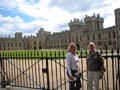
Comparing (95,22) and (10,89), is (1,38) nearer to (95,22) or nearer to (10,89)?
(95,22)

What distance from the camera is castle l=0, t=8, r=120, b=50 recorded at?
106 m

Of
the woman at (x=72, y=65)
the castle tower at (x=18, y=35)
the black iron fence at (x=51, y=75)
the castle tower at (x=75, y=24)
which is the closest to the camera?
the woman at (x=72, y=65)

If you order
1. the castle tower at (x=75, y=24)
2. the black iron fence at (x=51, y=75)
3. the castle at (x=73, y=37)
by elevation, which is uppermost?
the castle tower at (x=75, y=24)

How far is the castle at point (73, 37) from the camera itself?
106 metres

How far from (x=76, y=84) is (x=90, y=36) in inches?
4157

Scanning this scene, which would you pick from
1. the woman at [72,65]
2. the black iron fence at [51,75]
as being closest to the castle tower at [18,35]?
the black iron fence at [51,75]

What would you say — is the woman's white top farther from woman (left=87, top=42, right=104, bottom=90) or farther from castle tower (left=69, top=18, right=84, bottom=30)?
castle tower (left=69, top=18, right=84, bottom=30)

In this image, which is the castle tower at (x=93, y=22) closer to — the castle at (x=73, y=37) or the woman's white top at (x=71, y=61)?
the castle at (x=73, y=37)

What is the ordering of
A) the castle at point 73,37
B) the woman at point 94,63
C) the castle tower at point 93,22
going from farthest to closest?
the castle tower at point 93,22
the castle at point 73,37
the woman at point 94,63

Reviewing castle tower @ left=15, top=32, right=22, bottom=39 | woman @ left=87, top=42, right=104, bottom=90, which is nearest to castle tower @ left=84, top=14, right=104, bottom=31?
castle tower @ left=15, top=32, right=22, bottom=39

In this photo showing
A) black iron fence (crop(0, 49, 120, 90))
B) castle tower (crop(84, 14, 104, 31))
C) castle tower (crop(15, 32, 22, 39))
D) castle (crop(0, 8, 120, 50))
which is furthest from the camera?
castle tower (crop(15, 32, 22, 39))

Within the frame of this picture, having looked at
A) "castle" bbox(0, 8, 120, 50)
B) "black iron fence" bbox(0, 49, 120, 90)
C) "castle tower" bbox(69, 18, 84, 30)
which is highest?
"castle tower" bbox(69, 18, 84, 30)

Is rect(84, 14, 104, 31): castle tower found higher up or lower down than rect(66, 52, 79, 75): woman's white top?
higher up

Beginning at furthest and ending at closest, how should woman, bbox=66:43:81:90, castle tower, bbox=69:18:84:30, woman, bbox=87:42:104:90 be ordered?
castle tower, bbox=69:18:84:30 → woman, bbox=66:43:81:90 → woman, bbox=87:42:104:90
